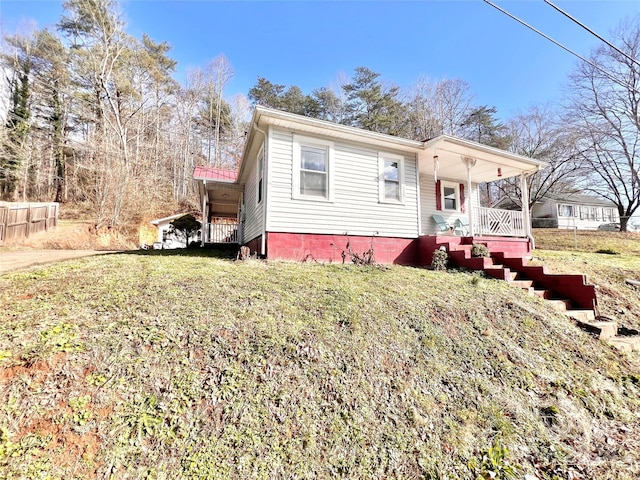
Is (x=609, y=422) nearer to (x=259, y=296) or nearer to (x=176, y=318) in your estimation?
(x=259, y=296)

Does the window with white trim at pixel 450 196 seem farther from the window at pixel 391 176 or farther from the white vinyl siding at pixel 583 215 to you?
the white vinyl siding at pixel 583 215

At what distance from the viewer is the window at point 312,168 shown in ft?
23.1

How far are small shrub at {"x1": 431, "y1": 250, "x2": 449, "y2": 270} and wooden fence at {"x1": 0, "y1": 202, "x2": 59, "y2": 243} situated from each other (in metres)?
18.2

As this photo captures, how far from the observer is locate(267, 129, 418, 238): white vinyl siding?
6852mm

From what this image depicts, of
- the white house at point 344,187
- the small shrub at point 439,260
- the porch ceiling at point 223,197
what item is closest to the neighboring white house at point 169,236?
the porch ceiling at point 223,197

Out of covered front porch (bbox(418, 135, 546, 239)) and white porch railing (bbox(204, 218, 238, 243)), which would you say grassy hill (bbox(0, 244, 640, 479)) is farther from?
white porch railing (bbox(204, 218, 238, 243))

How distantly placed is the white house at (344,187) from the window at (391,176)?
1.1 inches

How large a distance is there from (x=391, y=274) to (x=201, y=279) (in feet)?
11.4

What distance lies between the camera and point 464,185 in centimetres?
1156

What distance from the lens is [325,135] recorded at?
7.38 m

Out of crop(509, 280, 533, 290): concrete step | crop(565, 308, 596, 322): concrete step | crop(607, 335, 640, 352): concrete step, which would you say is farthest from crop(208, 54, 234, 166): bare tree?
crop(607, 335, 640, 352): concrete step

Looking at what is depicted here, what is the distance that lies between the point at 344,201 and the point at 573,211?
1284 inches

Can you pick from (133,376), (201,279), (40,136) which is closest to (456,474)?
(133,376)

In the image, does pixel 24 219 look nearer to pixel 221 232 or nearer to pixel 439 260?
pixel 221 232
